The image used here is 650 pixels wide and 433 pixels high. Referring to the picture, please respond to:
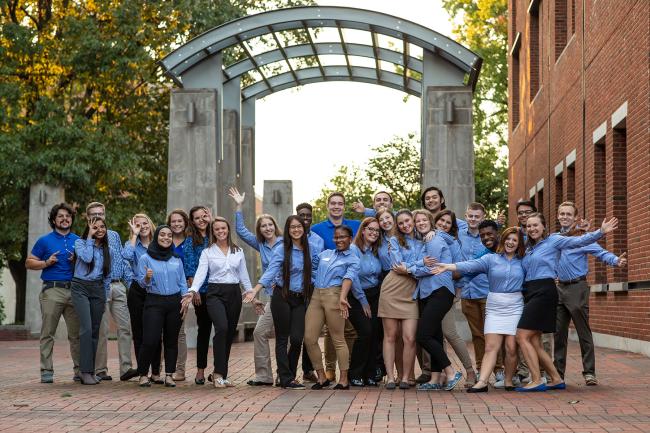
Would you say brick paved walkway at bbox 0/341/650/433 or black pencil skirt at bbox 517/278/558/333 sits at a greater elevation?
black pencil skirt at bbox 517/278/558/333

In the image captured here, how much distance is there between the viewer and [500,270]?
12906mm

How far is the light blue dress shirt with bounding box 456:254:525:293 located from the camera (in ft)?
42.2

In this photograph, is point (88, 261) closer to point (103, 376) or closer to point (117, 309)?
point (117, 309)

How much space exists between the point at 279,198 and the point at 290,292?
19403 mm

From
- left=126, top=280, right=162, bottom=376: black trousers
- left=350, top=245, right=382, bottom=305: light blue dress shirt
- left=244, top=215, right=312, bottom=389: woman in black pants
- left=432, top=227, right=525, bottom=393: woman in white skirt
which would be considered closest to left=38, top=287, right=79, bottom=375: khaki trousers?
left=126, top=280, right=162, bottom=376: black trousers

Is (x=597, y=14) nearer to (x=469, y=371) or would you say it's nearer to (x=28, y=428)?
(x=469, y=371)

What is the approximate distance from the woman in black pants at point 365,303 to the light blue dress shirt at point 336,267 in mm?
121

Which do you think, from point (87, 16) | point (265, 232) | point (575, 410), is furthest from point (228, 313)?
point (87, 16)

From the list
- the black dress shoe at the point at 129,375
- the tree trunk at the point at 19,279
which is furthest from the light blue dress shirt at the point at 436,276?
the tree trunk at the point at 19,279

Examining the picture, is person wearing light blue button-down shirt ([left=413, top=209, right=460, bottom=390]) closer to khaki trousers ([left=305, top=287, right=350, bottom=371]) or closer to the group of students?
the group of students

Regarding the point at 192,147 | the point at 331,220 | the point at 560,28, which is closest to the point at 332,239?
the point at 331,220

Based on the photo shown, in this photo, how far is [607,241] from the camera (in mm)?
21531

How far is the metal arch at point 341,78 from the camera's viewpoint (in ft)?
80.9

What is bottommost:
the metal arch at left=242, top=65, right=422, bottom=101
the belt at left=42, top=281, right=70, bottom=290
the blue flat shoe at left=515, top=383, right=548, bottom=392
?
the blue flat shoe at left=515, top=383, right=548, bottom=392
